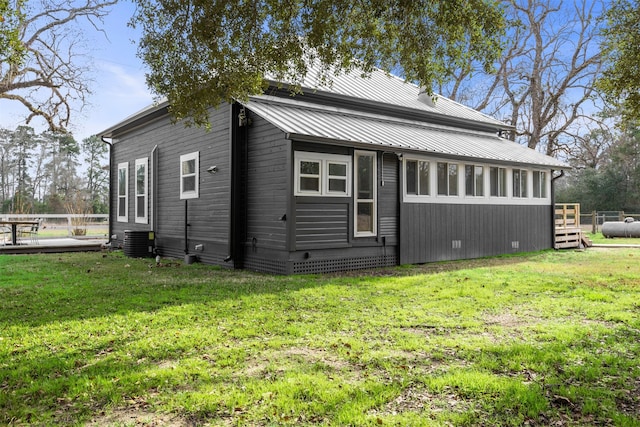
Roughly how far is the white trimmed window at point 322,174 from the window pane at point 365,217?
0.58 m

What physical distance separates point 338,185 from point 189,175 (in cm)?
447

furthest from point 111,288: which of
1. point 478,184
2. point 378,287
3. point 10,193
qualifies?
point 10,193

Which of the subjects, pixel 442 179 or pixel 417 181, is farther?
pixel 442 179

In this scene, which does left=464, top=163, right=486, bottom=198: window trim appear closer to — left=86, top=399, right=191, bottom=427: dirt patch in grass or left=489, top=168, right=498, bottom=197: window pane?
left=489, top=168, right=498, bottom=197: window pane

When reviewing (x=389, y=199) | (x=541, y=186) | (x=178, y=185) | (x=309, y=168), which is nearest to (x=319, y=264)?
(x=309, y=168)

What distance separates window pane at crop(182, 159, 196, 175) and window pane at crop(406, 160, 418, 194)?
5.53 m

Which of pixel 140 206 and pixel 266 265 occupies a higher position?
pixel 140 206

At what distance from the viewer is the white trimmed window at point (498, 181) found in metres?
13.7

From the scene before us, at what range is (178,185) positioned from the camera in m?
12.9

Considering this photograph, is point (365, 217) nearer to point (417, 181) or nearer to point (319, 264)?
point (319, 264)

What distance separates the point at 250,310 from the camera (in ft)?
19.7

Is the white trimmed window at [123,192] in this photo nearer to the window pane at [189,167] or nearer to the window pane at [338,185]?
the window pane at [189,167]

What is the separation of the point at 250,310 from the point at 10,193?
136ft

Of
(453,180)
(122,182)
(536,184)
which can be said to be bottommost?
(453,180)
